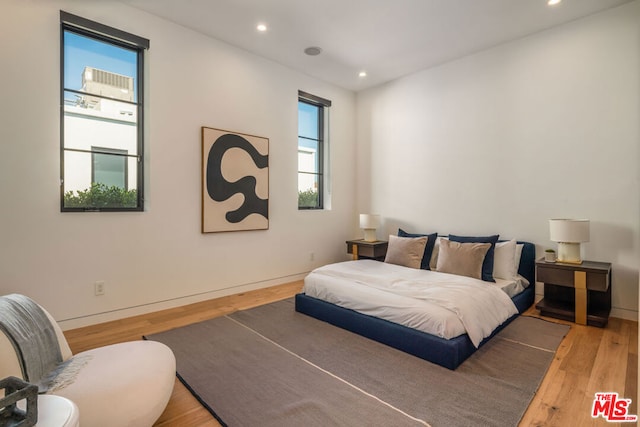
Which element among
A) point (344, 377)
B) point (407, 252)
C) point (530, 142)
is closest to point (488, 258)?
point (407, 252)

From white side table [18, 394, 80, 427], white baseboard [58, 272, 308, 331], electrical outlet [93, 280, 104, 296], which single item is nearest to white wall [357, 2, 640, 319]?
white baseboard [58, 272, 308, 331]

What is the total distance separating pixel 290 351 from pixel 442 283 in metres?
1.52

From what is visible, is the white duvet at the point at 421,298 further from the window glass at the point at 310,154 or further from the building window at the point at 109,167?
the building window at the point at 109,167

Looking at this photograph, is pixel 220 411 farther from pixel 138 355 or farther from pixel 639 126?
pixel 639 126

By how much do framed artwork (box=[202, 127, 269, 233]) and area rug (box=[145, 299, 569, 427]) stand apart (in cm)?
142

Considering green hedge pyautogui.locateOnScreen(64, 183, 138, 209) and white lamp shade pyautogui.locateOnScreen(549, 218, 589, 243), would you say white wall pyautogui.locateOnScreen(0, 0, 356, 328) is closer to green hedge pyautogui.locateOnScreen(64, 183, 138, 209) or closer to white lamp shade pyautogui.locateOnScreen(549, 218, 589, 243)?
green hedge pyautogui.locateOnScreen(64, 183, 138, 209)

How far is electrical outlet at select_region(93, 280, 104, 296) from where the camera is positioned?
302cm

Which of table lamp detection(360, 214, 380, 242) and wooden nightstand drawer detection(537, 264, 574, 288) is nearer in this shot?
wooden nightstand drawer detection(537, 264, 574, 288)

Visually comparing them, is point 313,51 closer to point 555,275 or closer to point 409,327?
point 409,327

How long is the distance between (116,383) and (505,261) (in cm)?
367

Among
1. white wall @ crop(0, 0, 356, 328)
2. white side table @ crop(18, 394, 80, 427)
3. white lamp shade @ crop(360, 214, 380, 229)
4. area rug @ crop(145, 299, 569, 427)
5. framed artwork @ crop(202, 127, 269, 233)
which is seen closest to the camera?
white side table @ crop(18, 394, 80, 427)

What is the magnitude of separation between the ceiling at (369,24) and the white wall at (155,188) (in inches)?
11.7

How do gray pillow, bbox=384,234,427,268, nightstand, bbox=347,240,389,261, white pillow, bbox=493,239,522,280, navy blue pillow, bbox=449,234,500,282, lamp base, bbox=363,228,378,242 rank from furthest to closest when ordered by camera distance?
1. lamp base, bbox=363,228,378,242
2. nightstand, bbox=347,240,389,261
3. gray pillow, bbox=384,234,427,268
4. white pillow, bbox=493,239,522,280
5. navy blue pillow, bbox=449,234,500,282

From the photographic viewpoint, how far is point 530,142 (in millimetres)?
3713
